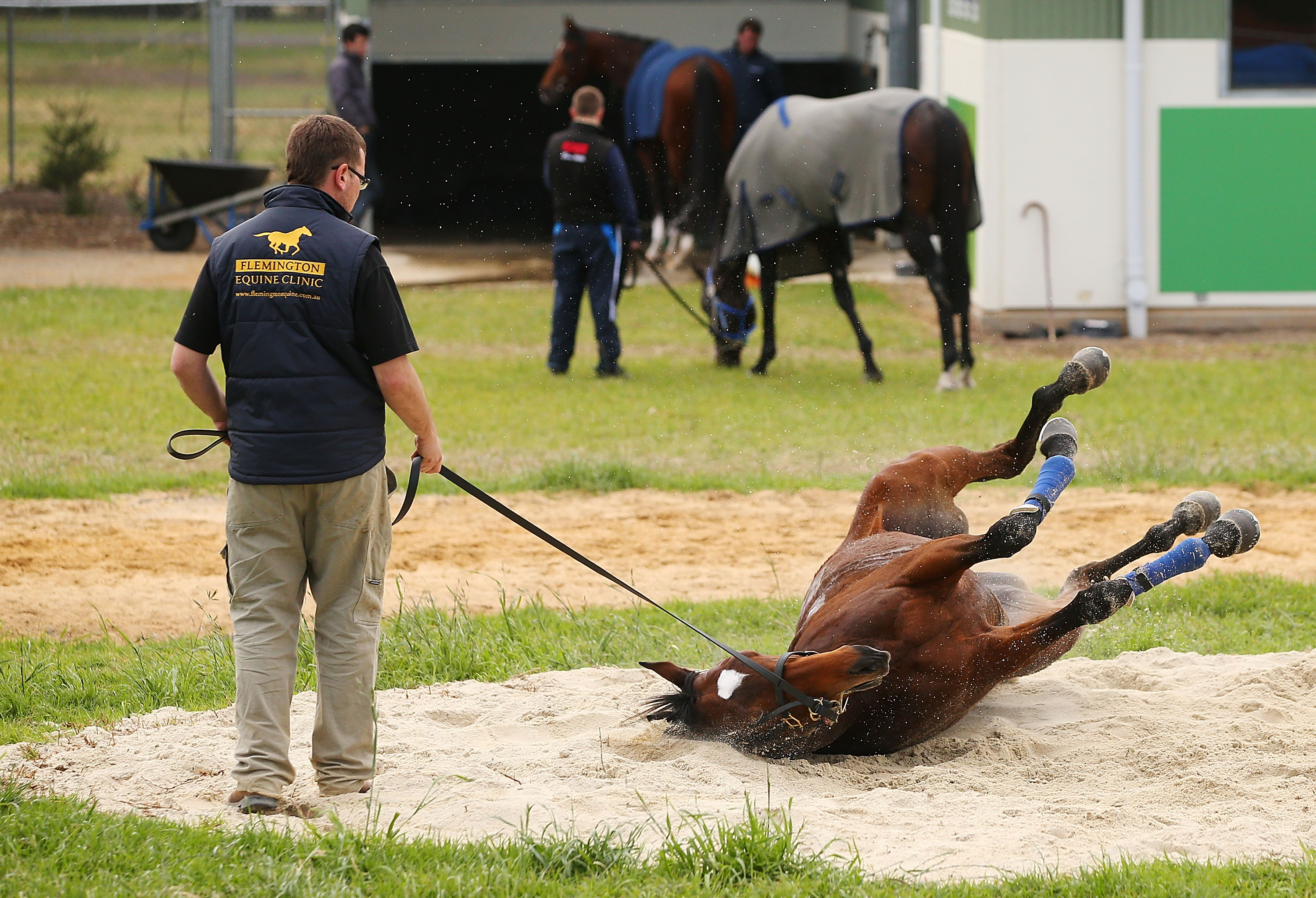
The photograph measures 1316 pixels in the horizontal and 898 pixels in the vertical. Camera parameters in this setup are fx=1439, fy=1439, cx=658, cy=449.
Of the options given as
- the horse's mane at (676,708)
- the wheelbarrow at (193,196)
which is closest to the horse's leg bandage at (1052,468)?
the horse's mane at (676,708)

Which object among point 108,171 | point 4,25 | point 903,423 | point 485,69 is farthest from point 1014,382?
point 4,25

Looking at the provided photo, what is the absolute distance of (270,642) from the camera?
147 inches

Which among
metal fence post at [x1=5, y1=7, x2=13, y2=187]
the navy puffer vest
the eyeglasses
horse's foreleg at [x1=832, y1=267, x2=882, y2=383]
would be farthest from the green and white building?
metal fence post at [x1=5, y1=7, x2=13, y2=187]

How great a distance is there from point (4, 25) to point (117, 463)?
→ 82.0 ft

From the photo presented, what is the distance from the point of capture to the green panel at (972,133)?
13.5m

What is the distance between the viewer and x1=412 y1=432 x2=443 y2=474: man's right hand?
3.87m

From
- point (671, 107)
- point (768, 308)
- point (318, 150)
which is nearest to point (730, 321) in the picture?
point (768, 308)

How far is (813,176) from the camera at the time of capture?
10992 millimetres

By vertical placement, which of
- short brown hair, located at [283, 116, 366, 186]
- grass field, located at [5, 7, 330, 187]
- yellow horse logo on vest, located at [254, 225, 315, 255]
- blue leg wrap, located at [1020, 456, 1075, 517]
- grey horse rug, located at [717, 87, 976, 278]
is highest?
grass field, located at [5, 7, 330, 187]

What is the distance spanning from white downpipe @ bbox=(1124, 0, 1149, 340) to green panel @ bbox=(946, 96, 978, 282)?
52.2 inches

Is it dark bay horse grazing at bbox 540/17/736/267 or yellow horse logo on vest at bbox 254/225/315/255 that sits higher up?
dark bay horse grazing at bbox 540/17/736/267

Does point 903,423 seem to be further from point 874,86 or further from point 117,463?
point 874,86

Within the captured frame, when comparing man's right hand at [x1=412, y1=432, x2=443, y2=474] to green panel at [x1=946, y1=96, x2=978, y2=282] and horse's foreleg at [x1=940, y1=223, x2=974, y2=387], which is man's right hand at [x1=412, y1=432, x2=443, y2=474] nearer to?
horse's foreleg at [x1=940, y1=223, x2=974, y2=387]

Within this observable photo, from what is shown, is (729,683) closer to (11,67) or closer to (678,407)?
(678,407)
